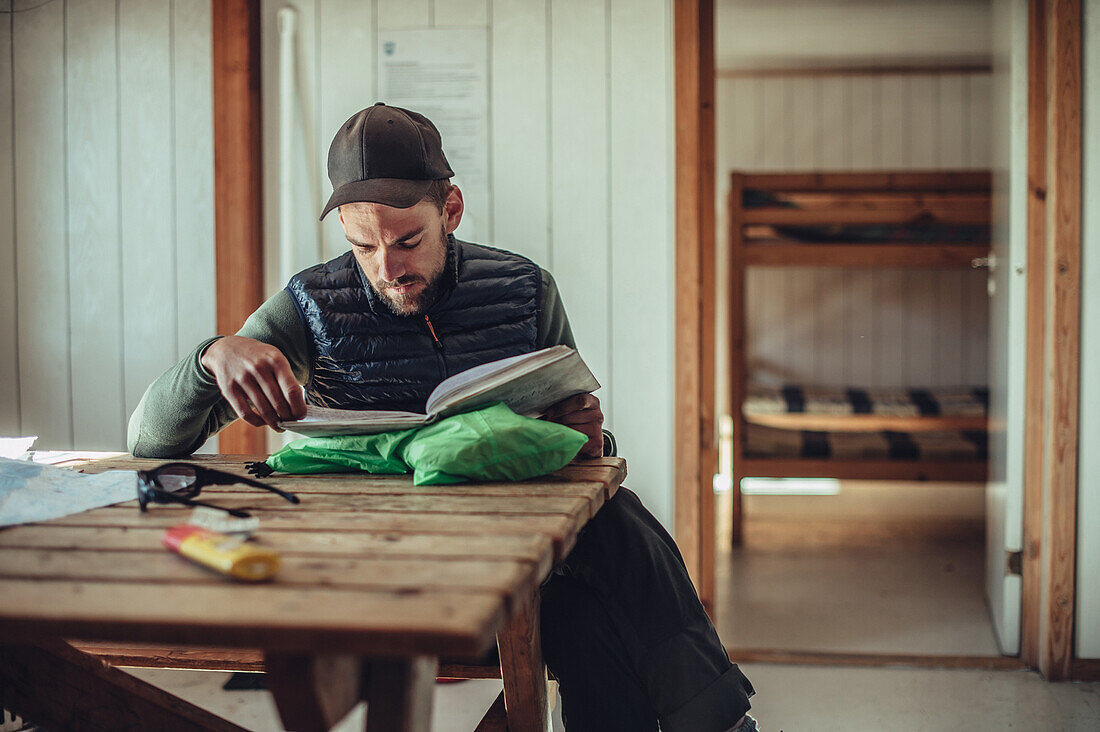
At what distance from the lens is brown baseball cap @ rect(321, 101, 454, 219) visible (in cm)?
117

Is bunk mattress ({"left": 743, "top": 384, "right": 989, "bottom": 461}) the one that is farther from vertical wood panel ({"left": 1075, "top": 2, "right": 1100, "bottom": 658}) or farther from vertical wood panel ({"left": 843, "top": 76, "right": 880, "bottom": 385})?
vertical wood panel ({"left": 1075, "top": 2, "right": 1100, "bottom": 658})

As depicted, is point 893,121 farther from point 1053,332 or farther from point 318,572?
point 318,572

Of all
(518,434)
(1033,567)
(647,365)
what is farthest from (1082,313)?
(518,434)

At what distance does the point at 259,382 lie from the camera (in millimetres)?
964

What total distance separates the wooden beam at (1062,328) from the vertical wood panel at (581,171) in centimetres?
99

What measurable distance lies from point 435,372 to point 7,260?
1446mm

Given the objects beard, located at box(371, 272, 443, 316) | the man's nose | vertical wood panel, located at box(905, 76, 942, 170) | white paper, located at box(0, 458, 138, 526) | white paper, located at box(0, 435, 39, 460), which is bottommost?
white paper, located at box(0, 458, 138, 526)

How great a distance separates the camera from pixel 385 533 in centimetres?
70

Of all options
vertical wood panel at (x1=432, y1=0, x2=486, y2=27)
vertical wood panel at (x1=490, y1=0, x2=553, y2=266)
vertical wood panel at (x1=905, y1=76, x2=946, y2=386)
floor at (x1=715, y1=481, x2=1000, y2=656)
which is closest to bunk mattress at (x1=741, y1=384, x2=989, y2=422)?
floor at (x1=715, y1=481, x2=1000, y2=656)

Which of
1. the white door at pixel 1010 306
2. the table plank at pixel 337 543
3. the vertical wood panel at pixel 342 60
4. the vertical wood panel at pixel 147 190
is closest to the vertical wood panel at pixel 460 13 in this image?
the vertical wood panel at pixel 342 60

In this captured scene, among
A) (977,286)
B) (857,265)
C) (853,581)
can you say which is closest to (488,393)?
(853,581)

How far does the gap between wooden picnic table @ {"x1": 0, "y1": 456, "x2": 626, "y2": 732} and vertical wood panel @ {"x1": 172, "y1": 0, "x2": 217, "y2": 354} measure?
125 centimetres

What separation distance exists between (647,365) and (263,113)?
1.11 meters

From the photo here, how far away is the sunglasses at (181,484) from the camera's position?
2.59 feet
